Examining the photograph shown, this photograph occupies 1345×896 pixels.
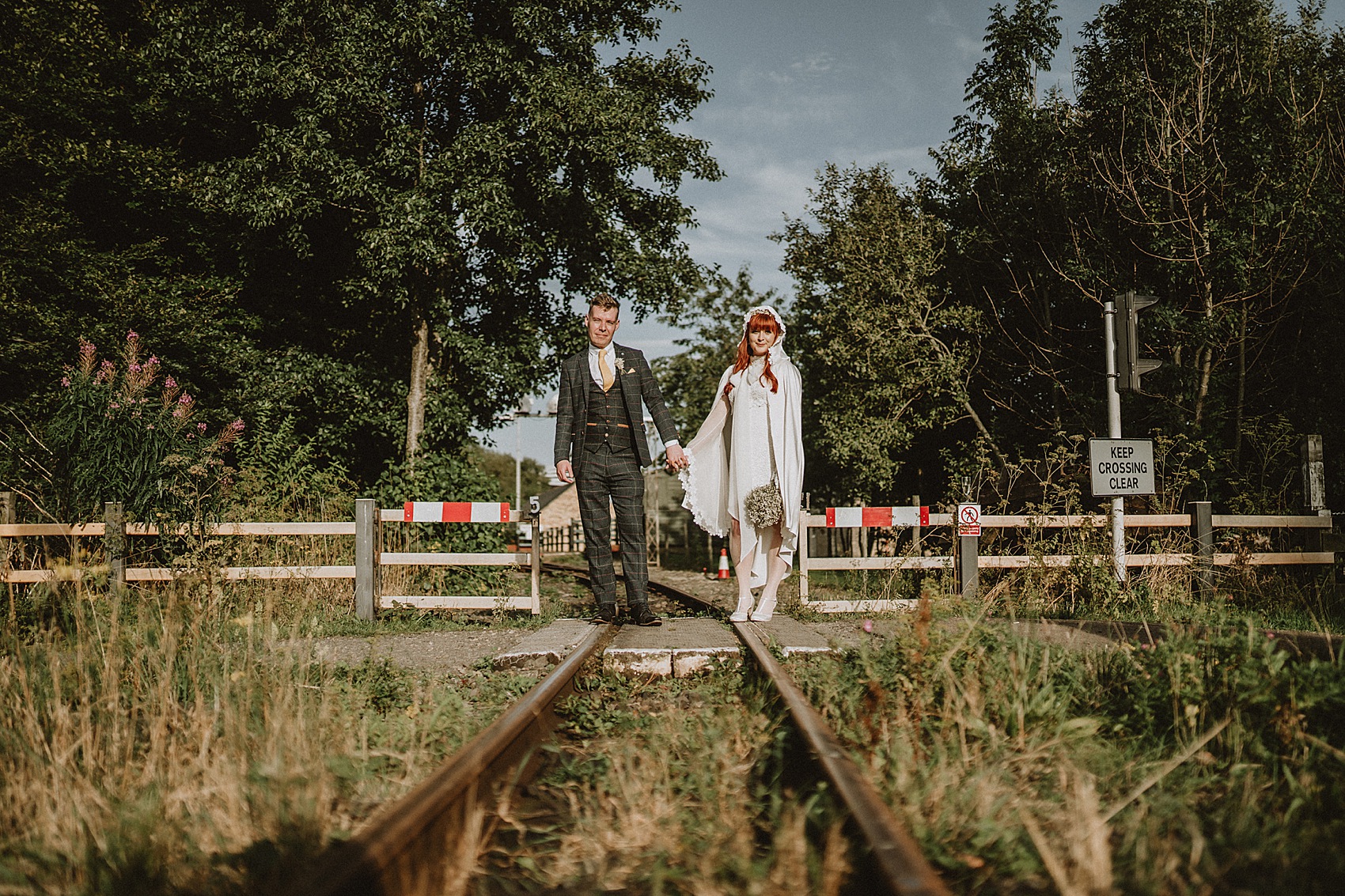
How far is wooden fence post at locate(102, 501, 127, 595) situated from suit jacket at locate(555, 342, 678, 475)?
4.35 m

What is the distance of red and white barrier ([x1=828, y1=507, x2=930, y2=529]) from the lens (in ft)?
27.5

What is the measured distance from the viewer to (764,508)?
6.19m

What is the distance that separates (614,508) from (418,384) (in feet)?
36.8

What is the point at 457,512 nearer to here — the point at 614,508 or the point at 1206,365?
the point at 614,508

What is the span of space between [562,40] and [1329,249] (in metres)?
14.5

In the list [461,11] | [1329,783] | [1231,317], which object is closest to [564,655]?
[1329,783]

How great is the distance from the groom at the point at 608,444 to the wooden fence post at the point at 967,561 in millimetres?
3612

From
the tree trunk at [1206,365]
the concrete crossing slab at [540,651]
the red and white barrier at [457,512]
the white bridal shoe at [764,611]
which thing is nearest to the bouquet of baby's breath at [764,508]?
the white bridal shoe at [764,611]

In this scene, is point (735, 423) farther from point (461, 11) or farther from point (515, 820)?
point (461, 11)

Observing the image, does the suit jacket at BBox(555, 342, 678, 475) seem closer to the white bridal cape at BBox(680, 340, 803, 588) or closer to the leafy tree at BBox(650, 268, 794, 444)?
the white bridal cape at BBox(680, 340, 803, 588)

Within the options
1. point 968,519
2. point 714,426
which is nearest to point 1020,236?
point 968,519

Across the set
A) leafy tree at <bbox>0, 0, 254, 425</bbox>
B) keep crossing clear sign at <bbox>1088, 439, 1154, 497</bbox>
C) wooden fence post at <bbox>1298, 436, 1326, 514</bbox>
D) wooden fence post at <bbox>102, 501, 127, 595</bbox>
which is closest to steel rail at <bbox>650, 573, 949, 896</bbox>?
keep crossing clear sign at <bbox>1088, 439, 1154, 497</bbox>

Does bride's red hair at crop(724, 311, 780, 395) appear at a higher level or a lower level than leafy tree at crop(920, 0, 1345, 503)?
lower

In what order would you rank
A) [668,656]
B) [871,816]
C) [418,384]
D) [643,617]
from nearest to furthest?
[871,816], [668,656], [643,617], [418,384]
